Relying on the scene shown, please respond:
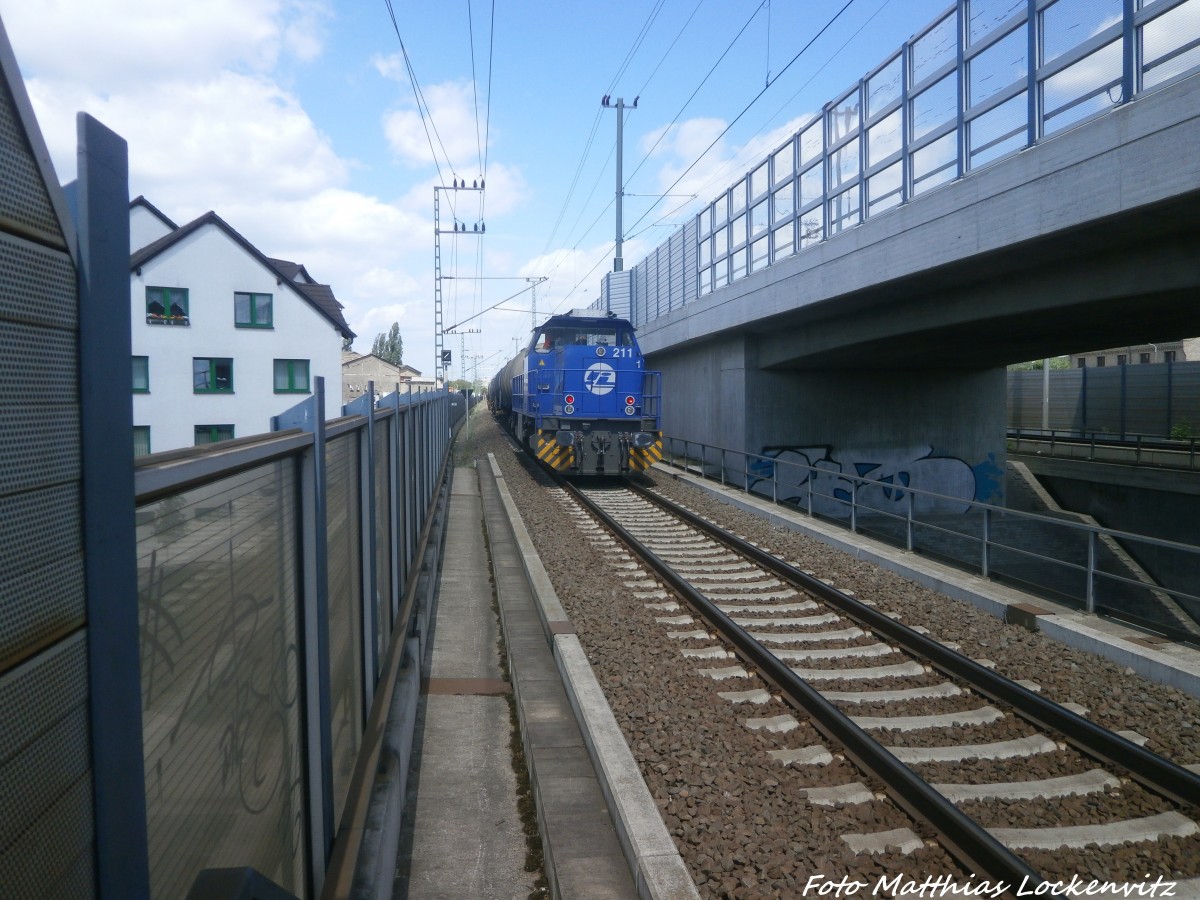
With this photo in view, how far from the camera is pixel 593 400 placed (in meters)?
19.3

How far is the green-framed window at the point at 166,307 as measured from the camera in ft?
32.6

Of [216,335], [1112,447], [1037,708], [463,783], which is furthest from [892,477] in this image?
[463,783]

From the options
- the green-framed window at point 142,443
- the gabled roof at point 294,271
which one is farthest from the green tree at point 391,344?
the green-framed window at point 142,443

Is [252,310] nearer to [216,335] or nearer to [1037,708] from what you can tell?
[216,335]

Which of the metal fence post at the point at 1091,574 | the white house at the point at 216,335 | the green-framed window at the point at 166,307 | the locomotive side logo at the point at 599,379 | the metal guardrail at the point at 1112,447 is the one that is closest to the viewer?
the white house at the point at 216,335

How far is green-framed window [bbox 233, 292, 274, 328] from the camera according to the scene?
19.0m

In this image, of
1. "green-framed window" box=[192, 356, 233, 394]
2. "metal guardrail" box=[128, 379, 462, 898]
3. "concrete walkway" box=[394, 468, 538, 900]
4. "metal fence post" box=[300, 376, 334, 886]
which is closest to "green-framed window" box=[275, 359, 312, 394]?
"green-framed window" box=[192, 356, 233, 394]

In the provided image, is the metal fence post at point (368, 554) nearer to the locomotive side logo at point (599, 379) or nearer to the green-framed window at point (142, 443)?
the green-framed window at point (142, 443)

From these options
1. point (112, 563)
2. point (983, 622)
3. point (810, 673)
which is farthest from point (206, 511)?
point (983, 622)

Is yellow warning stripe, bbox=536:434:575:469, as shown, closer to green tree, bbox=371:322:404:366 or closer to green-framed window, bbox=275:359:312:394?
green-framed window, bbox=275:359:312:394

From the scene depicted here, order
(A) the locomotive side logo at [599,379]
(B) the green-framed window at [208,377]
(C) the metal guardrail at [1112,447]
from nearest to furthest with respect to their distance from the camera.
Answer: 1. (B) the green-framed window at [208,377]
2. (A) the locomotive side logo at [599,379]
3. (C) the metal guardrail at [1112,447]

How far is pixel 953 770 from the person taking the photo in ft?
17.9

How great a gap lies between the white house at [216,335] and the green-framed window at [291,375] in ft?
0.09

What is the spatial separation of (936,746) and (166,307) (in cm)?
960
